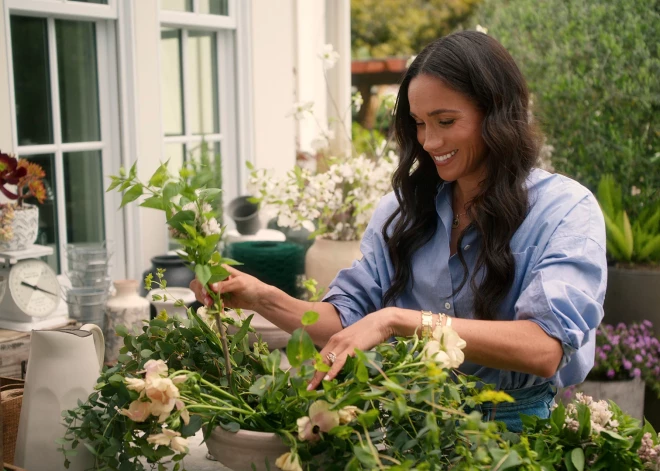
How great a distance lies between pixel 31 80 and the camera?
10.6 feet

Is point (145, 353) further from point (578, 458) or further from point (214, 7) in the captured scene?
point (214, 7)

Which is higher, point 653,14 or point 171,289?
point 653,14

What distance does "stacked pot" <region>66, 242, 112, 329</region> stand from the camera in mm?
3084

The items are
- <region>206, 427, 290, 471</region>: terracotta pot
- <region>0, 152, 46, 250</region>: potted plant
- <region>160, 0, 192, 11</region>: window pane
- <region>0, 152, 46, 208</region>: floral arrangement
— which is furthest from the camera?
<region>160, 0, 192, 11</region>: window pane

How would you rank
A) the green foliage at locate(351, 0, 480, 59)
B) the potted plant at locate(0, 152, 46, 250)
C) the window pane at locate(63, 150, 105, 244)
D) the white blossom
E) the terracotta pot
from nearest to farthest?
the terracotta pot, the potted plant at locate(0, 152, 46, 250), the window pane at locate(63, 150, 105, 244), the white blossom, the green foliage at locate(351, 0, 480, 59)

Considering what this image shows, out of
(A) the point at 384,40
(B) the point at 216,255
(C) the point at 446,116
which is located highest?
(A) the point at 384,40

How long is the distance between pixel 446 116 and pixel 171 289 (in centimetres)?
181

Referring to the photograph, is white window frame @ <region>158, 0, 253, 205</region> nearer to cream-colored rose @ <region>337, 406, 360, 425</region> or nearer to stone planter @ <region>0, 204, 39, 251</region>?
stone planter @ <region>0, 204, 39, 251</region>

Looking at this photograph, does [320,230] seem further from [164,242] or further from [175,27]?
[175,27]

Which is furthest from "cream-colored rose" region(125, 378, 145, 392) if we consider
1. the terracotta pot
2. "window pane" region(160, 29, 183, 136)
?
"window pane" region(160, 29, 183, 136)

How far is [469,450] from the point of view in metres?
1.17

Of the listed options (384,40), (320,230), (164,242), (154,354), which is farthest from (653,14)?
(384,40)

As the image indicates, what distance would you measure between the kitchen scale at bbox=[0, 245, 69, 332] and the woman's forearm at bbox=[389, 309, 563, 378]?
1661mm

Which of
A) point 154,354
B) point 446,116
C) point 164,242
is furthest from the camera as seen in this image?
point 164,242
